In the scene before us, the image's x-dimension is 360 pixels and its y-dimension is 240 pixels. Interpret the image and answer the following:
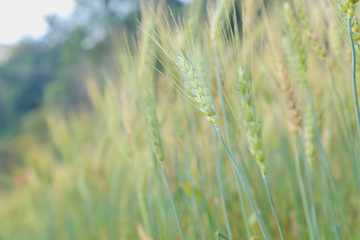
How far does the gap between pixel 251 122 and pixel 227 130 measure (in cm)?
16

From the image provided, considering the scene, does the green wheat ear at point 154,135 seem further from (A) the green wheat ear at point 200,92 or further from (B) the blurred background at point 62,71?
(B) the blurred background at point 62,71

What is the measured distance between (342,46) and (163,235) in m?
0.66

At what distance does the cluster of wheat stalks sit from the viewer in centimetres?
63

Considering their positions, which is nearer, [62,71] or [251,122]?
[251,122]

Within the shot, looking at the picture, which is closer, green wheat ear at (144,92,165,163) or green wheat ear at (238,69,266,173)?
green wheat ear at (238,69,266,173)

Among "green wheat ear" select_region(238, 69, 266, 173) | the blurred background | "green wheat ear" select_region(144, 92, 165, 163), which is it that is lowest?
"green wheat ear" select_region(238, 69, 266, 173)

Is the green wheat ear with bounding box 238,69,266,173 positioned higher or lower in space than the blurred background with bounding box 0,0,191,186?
lower

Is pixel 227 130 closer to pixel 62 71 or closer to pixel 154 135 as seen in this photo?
pixel 154 135

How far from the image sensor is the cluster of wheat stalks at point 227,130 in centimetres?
63

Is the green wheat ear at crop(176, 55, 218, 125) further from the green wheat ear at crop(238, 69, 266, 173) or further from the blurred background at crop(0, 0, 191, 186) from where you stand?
the blurred background at crop(0, 0, 191, 186)

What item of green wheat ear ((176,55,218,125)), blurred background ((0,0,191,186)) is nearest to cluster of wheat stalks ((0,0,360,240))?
green wheat ear ((176,55,218,125))

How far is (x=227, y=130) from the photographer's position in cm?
72

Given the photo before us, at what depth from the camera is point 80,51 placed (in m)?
14.5

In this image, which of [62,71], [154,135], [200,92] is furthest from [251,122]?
[62,71]
